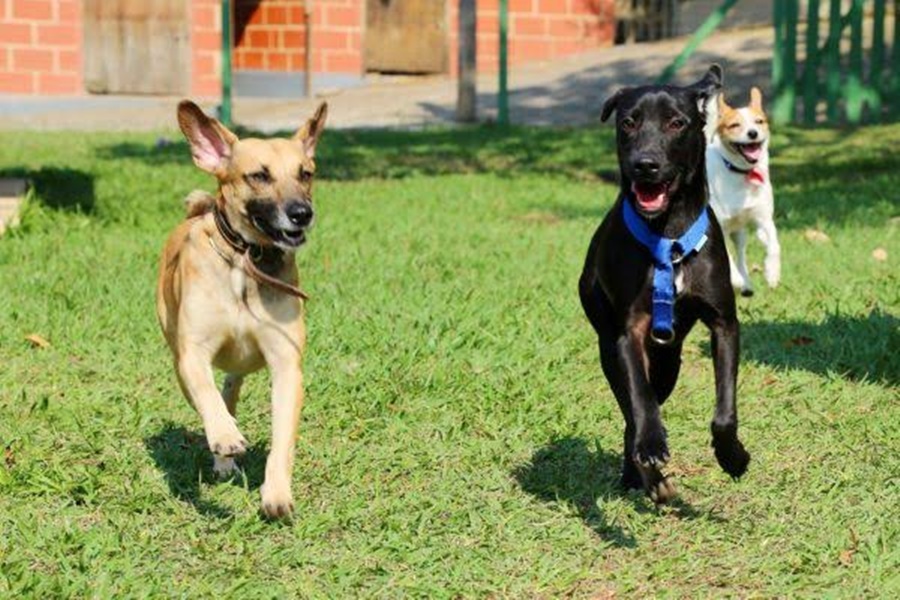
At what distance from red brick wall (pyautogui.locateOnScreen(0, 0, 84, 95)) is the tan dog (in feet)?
71.6

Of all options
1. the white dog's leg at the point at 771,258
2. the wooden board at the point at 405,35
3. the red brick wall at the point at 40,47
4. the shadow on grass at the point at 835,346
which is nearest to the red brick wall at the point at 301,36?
the wooden board at the point at 405,35

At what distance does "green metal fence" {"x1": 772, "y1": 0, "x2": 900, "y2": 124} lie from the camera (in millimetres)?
20344

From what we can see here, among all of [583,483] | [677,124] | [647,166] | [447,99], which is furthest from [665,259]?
[447,99]

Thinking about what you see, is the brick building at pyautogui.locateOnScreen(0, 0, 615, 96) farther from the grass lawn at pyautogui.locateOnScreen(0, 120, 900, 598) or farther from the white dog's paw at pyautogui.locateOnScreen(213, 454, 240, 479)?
the white dog's paw at pyautogui.locateOnScreen(213, 454, 240, 479)

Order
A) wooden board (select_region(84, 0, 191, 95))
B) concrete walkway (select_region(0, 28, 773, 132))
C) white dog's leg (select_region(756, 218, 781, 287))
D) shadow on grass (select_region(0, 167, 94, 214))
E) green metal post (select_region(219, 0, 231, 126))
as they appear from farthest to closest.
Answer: wooden board (select_region(84, 0, 191, 95)) < concrete walkway (select_region(0, 28, 773, 132)) < green metal post (select_region(219, 0, 231, 126)) < shadow on grass (select_region(0, 167, 94, 214)) < white dog's leg (select_region(756, 218, 781, 287))

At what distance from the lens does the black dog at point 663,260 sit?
5230 millimetres

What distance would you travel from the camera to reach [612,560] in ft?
16.5

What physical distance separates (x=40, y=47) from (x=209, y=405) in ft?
73.6

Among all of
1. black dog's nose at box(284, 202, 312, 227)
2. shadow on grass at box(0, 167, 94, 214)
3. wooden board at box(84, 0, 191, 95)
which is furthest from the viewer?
wooden board at box(84, 0, 191, 95)

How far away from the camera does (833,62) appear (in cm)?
2050

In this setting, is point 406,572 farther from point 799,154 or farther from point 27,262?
point 799,154

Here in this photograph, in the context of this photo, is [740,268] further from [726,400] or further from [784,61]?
[784,61]

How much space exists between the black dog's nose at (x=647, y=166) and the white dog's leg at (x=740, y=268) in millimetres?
3890

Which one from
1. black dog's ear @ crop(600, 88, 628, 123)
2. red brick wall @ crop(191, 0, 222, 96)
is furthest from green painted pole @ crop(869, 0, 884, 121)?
black dog's ear @ crop(600, 88, 628, 123)
